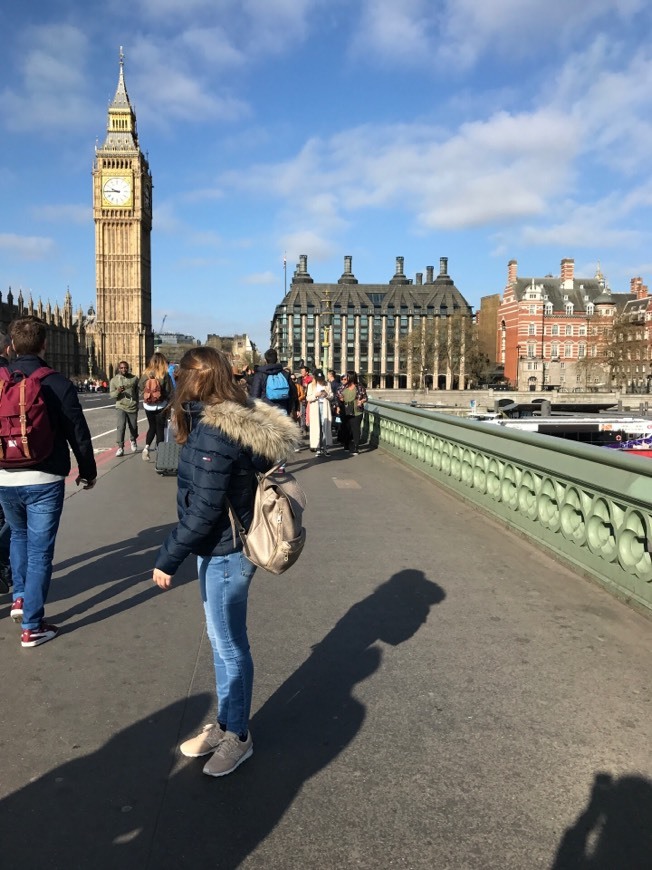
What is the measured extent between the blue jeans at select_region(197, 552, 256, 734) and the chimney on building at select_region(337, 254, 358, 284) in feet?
502

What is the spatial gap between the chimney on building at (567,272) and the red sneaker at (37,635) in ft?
366

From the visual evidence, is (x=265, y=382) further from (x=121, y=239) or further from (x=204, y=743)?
(x=121, y=239)

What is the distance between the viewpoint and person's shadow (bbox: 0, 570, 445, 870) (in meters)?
2.38

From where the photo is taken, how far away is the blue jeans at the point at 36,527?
4125 millimetres

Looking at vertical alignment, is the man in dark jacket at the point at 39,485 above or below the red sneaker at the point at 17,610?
above

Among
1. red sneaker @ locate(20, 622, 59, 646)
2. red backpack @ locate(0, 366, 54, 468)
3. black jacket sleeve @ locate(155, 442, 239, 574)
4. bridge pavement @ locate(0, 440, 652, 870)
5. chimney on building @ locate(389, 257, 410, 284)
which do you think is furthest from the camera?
chimney on building @ locate(389, 257, 410, 284)

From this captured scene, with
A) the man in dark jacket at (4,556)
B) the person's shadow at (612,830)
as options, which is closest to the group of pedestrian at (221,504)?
the person's shadow at (612,830)

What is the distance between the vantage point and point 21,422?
397cm

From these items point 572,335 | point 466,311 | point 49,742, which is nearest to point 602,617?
point 49,742

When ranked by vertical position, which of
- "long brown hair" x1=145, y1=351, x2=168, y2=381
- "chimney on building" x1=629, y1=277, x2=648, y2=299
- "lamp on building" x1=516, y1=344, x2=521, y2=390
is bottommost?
"long brown hair" x1=145, y1=351, x2=168, y2=381

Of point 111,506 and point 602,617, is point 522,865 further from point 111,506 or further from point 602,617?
point 111,506

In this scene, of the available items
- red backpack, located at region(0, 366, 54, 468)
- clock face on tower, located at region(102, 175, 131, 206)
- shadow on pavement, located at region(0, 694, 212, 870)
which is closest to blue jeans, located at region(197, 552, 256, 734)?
shadow on pavement, located at region(0, 694, 212, 870)

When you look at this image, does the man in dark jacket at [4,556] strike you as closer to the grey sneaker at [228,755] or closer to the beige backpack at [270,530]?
the grey sneaker at [228,755]

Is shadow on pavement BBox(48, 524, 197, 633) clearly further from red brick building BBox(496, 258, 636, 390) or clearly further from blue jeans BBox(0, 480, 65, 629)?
red brick building BBox(496, 258, 636, 390)
